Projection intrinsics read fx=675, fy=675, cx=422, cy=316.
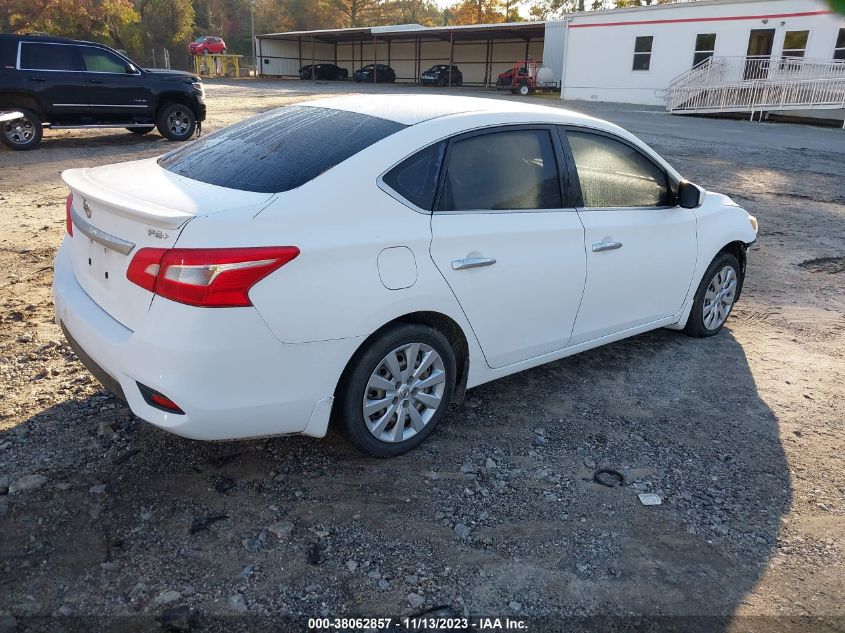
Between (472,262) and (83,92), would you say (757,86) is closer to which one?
(83,92)

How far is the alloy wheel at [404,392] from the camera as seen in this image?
3.19 meters

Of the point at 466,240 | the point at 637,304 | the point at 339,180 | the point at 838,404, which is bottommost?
the point at 838,404

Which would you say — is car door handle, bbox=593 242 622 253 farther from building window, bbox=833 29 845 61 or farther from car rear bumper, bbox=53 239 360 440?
building window, bbox=833 29 845 61

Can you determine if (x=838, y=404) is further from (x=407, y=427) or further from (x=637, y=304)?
(x=407, y=427)

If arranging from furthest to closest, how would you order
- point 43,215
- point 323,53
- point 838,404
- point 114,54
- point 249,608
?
1. point 323,53
2. point 114,54
3. point 43,215
4. point 838,404
5. point 249,608

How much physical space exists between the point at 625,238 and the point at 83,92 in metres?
12.3

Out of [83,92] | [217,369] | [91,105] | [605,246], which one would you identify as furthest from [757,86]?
[217,369]

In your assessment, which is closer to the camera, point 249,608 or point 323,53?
point 249,608

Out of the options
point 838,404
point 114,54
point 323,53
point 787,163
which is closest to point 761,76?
point 787,163

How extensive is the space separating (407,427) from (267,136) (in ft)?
5.50

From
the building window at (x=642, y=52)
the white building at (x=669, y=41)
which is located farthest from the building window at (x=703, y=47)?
the building window at (x=642, y=52)

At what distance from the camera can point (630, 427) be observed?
151 inches

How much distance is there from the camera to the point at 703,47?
27.1 meters

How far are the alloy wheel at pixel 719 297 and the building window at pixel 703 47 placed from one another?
2556 cm
